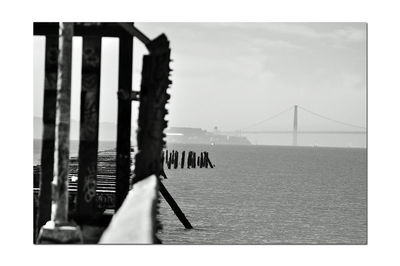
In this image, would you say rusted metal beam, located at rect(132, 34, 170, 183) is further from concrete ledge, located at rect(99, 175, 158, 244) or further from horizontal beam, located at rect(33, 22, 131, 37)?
horizontal beam, located at rect(33, 22, 131, 37)

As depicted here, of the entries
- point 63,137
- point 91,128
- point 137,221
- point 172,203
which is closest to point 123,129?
point 91,128

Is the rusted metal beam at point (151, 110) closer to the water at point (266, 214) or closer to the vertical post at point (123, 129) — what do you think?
the vertical post at point (123, 129)

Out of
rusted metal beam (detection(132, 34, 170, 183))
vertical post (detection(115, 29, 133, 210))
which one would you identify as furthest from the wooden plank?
rusted metal beam (detection(132, 34, 170, 183))

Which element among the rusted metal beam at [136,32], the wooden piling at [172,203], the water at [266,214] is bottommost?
the water at [266,214]

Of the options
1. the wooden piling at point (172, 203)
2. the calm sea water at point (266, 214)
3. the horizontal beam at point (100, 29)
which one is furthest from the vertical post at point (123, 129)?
the calm sea water at point (266, 214)
